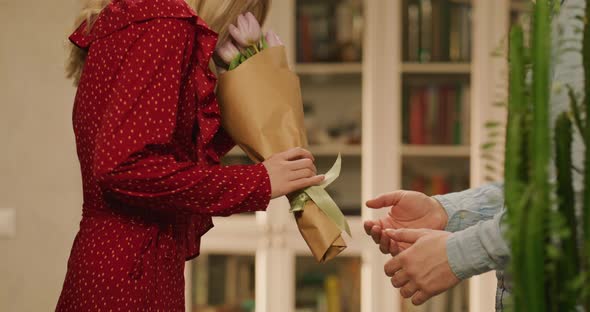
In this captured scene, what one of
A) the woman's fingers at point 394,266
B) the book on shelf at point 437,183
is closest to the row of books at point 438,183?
the book on shelf at point 437,183

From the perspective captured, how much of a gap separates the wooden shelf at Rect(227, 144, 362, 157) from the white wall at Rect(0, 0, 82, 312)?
682 millimetres

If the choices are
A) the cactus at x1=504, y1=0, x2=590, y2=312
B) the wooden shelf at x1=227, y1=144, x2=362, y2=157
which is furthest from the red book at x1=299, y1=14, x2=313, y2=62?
the cactus at x1=504, y1=0, x2=590, y2=312

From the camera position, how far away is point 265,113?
1.39 metres

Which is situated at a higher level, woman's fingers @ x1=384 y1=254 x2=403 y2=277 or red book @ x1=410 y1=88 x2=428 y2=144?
red book @ x1=410 y1=88 x2=428 y2=144

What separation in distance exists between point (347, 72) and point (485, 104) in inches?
22.5

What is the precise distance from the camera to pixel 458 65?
10.5 ft

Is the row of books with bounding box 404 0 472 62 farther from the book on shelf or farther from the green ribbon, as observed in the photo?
the green ribbon

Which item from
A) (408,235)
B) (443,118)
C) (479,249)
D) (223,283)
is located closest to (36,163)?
(223,283)

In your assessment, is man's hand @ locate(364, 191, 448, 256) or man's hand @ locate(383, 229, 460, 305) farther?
man's hand @ locate(364, 191, 448, 256)

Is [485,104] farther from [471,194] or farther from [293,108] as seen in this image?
[293,108]

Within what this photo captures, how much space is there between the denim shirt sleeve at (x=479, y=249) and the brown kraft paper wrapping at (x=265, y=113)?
31cm

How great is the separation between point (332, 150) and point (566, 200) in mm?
2607

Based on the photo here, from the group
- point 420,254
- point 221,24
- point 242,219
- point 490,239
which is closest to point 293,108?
point 221,24

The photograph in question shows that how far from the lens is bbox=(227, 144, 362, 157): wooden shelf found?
3.18 metres
